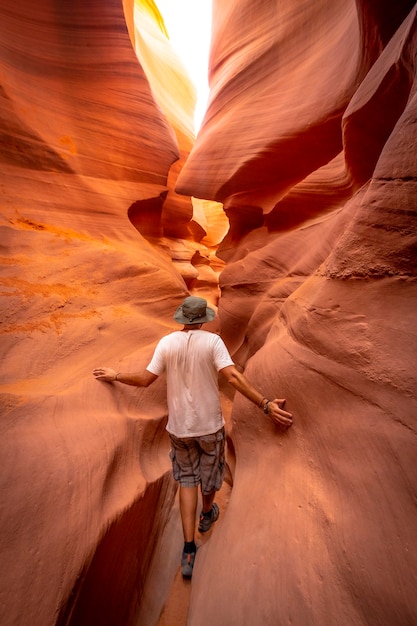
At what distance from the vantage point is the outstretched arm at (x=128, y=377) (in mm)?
2336

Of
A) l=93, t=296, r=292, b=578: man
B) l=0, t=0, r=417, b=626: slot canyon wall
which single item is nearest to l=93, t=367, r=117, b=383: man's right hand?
l=0, t=0, r=417, b=626: slot canyon wall

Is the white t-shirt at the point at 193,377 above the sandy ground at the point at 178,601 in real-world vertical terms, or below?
above

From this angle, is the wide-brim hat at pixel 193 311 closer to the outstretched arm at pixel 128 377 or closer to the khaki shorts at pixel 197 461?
the outstretched arm at pixel 128 377

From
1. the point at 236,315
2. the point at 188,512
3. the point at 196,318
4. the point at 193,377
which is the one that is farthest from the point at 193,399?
the point at 236,315

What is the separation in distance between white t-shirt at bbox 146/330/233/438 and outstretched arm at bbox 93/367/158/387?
0.10 metres

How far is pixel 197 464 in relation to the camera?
241cm

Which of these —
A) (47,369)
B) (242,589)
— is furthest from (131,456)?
(242,589)

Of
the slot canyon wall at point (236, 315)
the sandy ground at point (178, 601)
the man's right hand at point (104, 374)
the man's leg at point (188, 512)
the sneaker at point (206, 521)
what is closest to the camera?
the slot canyon wall at point (236, 315)

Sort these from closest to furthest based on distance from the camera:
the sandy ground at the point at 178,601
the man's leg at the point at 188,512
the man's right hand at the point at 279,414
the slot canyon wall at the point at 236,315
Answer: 1. the slot canyon wall at the point at 236,315
2. the man's right hand at the point at 279,414
3. the sandy ground at the point at 178,601
4. the man's leg at the point at 188,512

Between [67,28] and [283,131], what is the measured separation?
4.29 m

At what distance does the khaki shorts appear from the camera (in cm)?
234

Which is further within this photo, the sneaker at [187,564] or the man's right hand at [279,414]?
the sneaker at [187,564]

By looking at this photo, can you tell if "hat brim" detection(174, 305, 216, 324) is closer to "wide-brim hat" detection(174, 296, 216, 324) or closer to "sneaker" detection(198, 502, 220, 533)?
"wide-brim hat" detection(174, 296, 216, 324)

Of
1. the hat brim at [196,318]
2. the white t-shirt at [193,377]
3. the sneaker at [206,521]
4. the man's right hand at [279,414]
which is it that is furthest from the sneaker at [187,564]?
the hat brim at [196,318]
